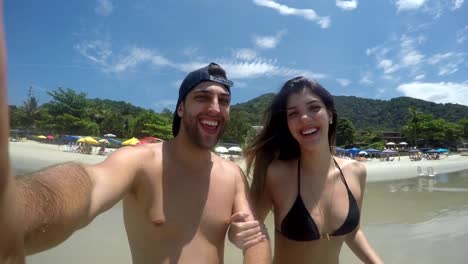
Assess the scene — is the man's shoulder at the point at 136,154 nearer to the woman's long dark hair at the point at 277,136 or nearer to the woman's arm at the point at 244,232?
the woman's arm at the point at 244,232

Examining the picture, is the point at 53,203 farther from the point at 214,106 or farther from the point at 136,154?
the point at 214,106

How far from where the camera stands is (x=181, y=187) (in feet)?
6.63

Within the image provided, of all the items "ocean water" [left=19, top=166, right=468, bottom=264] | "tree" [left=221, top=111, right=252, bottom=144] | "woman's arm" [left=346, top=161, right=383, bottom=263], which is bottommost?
"ocean water" [left=19, top=166, right=468, bottom=264]

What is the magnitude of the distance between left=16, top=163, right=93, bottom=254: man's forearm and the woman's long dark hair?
1.28 meters

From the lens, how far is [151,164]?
1.97m

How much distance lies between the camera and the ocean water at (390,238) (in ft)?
16.8

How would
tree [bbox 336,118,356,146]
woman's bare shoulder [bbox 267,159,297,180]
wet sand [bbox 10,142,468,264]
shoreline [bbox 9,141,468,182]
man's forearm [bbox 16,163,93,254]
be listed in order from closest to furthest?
man's forearm [bbox 16,163,93,254] → woman's bare shoulder [bbox 267,159,297,180] → wet sand [bbox 10,142,468,264] → shoreline [bbox 9,141,468,182] → tree [bbox 336,118,356,146]

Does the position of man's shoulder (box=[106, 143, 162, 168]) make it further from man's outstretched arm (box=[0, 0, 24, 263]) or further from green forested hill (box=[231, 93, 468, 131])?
green forested hill (box=[231, 93, 468, 131])

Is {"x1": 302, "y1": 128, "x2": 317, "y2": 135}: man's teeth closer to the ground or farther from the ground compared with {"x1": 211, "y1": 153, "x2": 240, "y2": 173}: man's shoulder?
farther from the ground

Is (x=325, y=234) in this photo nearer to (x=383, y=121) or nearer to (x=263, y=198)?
(x=263, y=198)

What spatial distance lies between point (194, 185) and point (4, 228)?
1.45 metres

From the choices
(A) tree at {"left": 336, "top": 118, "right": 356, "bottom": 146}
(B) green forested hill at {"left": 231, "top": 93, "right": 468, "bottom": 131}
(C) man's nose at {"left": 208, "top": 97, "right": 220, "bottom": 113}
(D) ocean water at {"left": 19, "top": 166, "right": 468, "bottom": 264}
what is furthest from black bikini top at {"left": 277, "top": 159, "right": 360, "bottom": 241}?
(B) green forested hill at {"left": 231, "top": 93, "right": 468, "bottom": 131}

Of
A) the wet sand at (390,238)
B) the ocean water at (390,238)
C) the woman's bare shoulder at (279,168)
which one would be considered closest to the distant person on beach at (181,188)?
the woman's bare shoulder at (279,168)

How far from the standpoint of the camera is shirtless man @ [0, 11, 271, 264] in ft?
5.40
